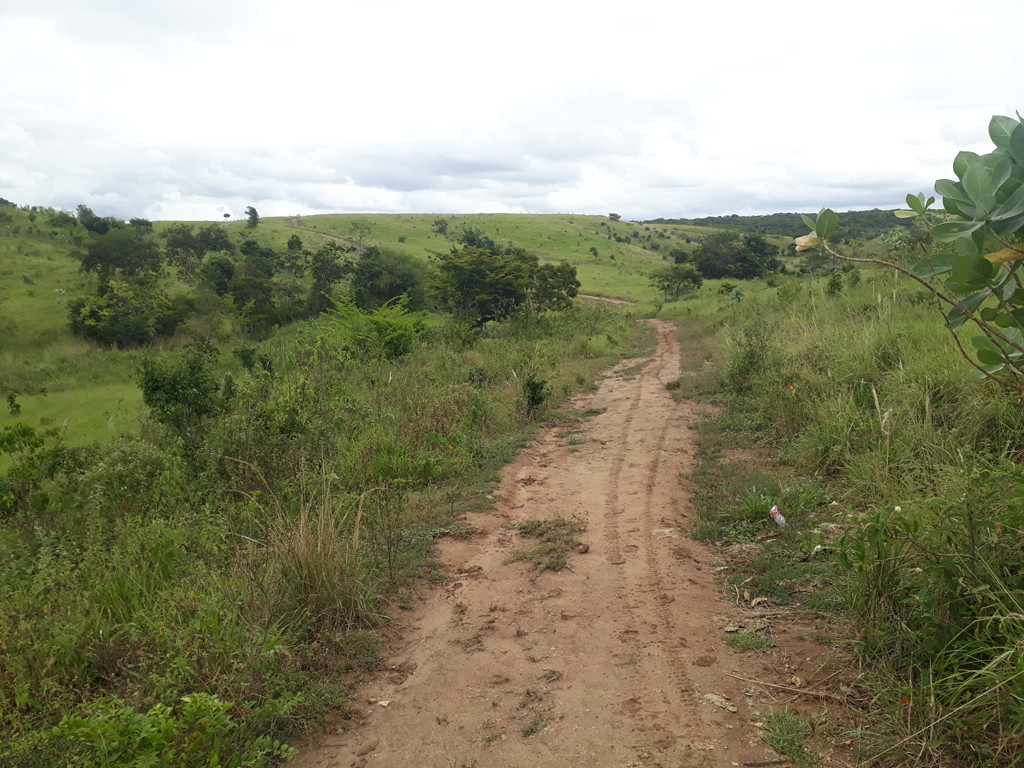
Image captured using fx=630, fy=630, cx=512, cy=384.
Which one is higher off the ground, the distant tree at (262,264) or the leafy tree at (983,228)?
the distant tree at (262,264)

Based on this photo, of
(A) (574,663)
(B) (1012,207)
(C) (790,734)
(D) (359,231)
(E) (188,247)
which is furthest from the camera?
(D) (359,231)

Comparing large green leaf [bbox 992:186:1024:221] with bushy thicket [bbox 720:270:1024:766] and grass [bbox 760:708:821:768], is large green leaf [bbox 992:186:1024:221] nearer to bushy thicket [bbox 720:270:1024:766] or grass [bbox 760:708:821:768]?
bushy thicket [bbox 720:270:1024:766]

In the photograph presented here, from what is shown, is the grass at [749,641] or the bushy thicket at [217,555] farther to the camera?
the grass at [749,641]

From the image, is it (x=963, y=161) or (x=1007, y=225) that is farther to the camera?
(x=963, y=161)

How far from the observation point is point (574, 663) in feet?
11.6

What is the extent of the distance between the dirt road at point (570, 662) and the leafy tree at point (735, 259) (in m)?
44.3

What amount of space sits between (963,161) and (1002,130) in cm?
17

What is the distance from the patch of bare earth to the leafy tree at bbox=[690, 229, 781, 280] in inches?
1749

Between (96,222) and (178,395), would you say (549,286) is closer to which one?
(178,395)

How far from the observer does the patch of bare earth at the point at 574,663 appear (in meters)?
2.88

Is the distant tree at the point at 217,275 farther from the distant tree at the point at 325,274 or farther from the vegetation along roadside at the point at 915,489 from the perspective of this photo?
the vegetation along roadside at the point at 915,489

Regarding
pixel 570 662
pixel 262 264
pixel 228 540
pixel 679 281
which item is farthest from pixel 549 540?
pixel 679 281

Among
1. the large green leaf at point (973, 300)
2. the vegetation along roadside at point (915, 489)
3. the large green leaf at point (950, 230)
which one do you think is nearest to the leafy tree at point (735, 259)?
the vegetation along roadside at point (915, 489)

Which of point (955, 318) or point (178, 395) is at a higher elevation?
point (955, 318)
